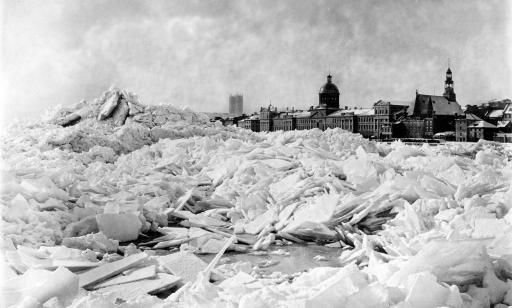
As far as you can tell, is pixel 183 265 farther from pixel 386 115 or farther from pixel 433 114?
pixel 386 115

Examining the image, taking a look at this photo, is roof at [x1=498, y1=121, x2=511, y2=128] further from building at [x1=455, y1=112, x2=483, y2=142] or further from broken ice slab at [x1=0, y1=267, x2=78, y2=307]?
broken ice slab at [x1=0, y1=267, x2=78, y2=307]

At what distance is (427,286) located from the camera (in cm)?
239

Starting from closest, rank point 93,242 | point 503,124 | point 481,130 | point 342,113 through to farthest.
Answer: point 93,242, point 481,130, point 503,124, point 342,113

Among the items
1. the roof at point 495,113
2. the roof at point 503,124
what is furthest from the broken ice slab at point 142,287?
the roof at point 495,113

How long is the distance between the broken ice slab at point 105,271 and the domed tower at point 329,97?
6271 centimetres

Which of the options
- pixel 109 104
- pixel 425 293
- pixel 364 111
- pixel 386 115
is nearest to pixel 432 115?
pixel 386 115

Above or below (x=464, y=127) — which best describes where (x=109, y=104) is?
above

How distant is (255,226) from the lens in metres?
4.78

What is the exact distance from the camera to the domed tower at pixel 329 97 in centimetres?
6550

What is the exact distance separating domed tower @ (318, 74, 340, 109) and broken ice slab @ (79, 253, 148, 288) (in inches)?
2469

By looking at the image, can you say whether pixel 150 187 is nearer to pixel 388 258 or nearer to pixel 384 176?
pixel 384 176

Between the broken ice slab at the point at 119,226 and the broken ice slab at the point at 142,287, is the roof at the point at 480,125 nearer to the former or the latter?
the broken ice slab at the point at 119,226

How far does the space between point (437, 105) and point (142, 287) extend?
190 feet

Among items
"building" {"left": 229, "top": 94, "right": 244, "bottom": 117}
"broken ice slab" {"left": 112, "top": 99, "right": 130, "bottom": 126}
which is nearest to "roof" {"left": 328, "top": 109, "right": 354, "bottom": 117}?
"building" {"left": 229, "top": 94, "right": 244, "bottom": 117}
